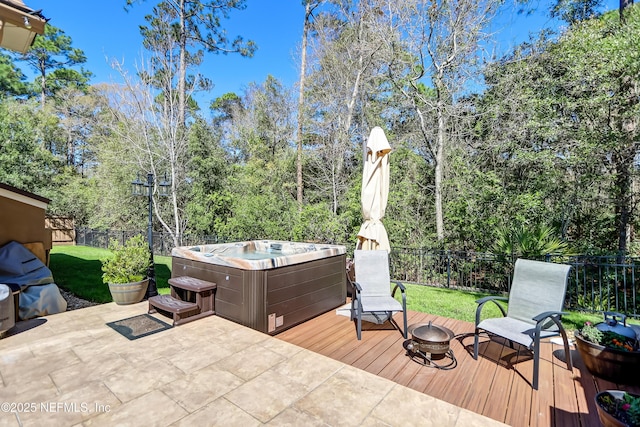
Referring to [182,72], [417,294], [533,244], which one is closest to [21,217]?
[417,294]

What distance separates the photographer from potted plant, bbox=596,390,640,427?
1.60 m

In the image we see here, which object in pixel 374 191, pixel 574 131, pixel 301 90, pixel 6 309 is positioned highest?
pixel 301 90

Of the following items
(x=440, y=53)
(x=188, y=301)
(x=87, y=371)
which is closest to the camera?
(x=87, y=371)

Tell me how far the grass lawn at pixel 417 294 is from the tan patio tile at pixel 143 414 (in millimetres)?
3637

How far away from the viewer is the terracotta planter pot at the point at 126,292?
14.8 ft

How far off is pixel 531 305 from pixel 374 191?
239 cm

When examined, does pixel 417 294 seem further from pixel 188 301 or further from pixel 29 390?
pixel 29 390

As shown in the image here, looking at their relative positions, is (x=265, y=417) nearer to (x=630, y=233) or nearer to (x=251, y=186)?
(x=630, y=233)

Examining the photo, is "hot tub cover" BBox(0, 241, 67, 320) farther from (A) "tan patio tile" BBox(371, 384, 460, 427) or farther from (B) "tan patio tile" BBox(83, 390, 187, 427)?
(A) "tan patio tile" BBox(371, 384, 460, 427)

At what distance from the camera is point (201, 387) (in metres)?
2.38

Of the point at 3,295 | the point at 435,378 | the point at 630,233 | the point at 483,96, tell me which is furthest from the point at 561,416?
the point at 483,96

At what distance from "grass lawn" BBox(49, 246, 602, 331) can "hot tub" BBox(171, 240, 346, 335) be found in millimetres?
1540

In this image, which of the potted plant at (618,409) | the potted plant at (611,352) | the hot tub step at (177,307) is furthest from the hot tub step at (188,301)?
the potted plant at (611,352)

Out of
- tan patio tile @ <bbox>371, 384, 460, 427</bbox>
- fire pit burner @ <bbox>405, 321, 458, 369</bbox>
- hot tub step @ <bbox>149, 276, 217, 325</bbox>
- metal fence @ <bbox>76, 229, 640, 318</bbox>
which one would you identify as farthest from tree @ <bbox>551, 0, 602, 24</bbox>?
hot tub step @ <bbox>149, 276, 217, 325</bbox>
